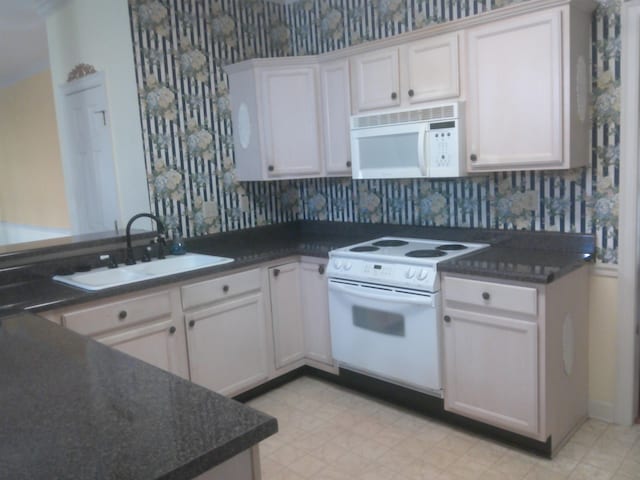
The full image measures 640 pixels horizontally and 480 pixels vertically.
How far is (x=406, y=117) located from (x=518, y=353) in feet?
4.63

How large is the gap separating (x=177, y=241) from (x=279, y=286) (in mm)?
708

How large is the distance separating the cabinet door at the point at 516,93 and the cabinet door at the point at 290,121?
113cm

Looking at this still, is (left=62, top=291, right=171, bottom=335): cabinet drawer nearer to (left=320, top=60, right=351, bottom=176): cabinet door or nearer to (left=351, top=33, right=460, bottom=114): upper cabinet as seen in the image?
(left=320, top=60, right=351, bottom=176): cabinet door

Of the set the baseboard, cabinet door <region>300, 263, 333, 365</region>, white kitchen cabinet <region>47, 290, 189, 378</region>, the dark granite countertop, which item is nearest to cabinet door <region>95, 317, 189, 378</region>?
white kitchen cabinet <region>47, 290, 189, 378</region>

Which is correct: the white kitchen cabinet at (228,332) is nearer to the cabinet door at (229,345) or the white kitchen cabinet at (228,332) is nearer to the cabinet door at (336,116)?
the cabinet door at (229,345)

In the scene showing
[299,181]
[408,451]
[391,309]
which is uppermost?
[299,181]

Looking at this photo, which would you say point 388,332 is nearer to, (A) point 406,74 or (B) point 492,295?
(B) point 492,295

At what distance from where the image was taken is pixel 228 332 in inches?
122

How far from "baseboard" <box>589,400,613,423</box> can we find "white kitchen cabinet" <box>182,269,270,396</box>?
72.3 inches

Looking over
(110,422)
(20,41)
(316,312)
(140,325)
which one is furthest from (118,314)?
(20,41)

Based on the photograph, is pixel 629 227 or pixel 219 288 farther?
pixel 219 288

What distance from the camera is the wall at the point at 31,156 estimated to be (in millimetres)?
6633

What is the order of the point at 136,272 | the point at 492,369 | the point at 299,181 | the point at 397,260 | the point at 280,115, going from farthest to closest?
the point at 299,181
the point at 280,115
the point at 136,272
the point at 397,260
the point at 492,369

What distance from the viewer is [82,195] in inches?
165
